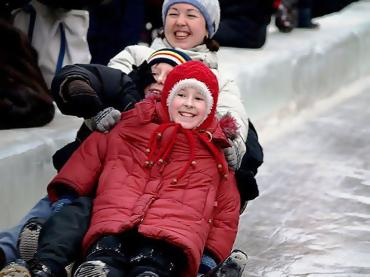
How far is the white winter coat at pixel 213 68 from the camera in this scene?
4098 millimetres

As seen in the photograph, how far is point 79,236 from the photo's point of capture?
3.42 meters

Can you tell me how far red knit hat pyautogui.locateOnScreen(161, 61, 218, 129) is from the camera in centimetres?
373

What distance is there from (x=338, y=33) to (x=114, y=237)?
601 centimetres

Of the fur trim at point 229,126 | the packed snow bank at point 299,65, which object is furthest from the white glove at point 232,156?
the packed snow bank at point 299,65

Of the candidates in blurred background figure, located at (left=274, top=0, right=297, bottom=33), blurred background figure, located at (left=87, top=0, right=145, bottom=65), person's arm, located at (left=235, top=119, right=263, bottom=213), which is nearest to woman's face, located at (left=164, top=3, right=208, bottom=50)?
person's arm, located at (left=235, top=119, right=263, bottom=213)

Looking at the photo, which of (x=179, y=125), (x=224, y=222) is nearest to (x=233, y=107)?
(x=179, y=125)

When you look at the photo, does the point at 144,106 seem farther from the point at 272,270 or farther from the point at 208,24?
the point at 272,270

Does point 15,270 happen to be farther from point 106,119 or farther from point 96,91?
point 96,91

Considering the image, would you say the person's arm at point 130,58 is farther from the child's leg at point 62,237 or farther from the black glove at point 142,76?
the child's leg at point 62,237

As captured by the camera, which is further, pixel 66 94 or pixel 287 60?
pixel 287 60

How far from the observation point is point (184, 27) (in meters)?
4.35

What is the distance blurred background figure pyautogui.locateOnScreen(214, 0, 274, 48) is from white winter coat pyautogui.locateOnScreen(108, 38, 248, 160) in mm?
3387

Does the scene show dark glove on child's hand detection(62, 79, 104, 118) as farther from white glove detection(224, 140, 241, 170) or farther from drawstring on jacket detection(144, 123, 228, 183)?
white glove detection(224, 140, 241, 170)

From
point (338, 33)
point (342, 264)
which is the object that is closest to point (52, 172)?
point (342, 264)
